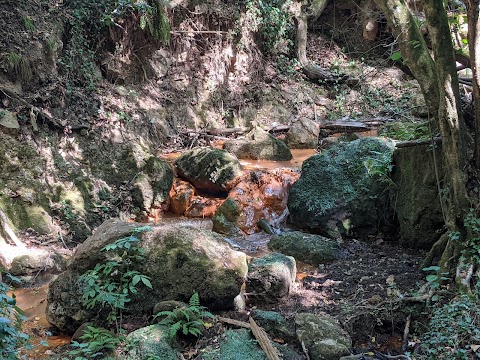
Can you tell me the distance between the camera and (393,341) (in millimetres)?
3613

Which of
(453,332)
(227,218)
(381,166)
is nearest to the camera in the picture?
(453,332)

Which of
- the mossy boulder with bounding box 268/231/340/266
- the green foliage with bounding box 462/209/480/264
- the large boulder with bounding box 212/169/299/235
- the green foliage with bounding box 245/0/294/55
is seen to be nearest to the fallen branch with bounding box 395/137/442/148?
the green foliage with bounding box 462/209/480/264

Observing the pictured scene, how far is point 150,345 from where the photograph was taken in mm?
3279

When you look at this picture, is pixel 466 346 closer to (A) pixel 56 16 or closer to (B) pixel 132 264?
(B) pixel 132 264

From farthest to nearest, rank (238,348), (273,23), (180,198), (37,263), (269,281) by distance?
(273,23), (180,198), (37,263), (269,281), (238,348)

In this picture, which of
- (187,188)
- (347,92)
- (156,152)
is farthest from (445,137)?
(347,92)

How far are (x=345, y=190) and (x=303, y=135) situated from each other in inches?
199

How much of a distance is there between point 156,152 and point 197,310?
22.7 ft

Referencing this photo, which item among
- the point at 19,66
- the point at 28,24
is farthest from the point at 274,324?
the point at 28,24

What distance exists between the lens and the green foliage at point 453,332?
2.86 meters

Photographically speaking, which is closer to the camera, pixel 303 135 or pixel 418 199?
pixel 418 199

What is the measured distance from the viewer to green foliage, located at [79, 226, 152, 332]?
364cm

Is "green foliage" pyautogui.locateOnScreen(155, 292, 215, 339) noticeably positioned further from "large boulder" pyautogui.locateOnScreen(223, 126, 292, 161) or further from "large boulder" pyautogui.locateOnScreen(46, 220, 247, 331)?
"large boulder" pyautogui.locateOnScreen(223, 126, 292, 161)

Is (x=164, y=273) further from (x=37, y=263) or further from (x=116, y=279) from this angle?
(x=37, y=263)
